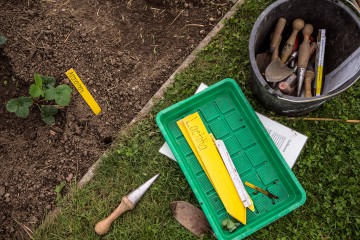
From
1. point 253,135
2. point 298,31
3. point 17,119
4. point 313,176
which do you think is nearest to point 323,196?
point 313,176

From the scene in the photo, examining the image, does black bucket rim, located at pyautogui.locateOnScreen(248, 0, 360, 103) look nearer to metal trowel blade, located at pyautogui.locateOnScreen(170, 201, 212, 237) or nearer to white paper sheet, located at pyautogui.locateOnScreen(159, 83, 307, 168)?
white paper sheet, located at pyautogui.locateOnScreen(159, 83, 307, 168)

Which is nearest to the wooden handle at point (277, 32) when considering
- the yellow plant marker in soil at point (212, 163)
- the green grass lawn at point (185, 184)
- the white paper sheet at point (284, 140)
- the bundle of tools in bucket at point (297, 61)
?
the bundle of tools in bucket at point (297, 61)

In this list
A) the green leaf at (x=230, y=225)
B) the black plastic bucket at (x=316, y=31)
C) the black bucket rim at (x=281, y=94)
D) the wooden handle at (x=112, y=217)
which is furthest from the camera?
the wooden handle at (x=112, y=217)

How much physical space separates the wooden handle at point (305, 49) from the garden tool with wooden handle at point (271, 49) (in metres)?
0.14

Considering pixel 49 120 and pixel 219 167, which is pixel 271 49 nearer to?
pixel 219 167

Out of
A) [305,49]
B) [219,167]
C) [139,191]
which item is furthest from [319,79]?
[139,191]

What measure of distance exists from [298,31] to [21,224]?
6.29 ft

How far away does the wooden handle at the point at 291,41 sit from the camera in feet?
6.39

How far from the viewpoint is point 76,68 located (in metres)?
2.15

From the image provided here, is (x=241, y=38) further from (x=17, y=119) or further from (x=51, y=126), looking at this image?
(x=17, y=119)

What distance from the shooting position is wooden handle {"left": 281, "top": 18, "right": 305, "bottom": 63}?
6.39 ft

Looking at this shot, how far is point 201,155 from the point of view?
195 cm

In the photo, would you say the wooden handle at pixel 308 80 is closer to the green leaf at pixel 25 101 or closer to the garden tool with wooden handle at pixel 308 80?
the garden tool with wooden handle at pixel 308 80

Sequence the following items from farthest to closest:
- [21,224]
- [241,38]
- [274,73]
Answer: [241,38] → [21,224] → [274,73]
